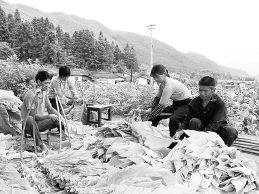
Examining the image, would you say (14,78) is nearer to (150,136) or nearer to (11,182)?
(150,136)

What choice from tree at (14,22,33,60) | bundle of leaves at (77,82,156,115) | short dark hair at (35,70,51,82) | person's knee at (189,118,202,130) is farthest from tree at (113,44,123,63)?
person's knee at (189,118,202,130)

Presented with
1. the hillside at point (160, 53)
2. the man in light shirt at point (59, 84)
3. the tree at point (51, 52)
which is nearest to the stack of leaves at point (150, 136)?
the man in light shirt at point (59, 84)

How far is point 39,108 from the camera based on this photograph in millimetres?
4703

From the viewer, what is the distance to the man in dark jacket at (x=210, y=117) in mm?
3793

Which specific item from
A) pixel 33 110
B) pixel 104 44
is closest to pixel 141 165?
pixel 33 110

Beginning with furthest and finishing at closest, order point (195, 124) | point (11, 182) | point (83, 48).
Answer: point (83, 48) < point (195, 124) < point (11, 182)

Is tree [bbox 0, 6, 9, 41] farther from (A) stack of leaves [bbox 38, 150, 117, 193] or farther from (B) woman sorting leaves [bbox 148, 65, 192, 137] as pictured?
(A) stack of leaves [bbox 38, 150, 117, 193]

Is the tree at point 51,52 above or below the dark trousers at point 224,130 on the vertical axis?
above

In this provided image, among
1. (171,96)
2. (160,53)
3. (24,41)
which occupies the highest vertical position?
(160,53)

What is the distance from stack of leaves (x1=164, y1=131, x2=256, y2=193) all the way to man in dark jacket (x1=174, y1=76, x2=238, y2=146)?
402 mm

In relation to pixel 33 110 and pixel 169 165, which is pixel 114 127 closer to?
pixel 33 110

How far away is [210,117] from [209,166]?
36.6 inches

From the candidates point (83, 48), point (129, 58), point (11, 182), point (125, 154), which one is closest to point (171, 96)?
point (125, 154)

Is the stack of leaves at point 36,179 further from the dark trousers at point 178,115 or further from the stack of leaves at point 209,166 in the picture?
the dark trousers at point 178,115
